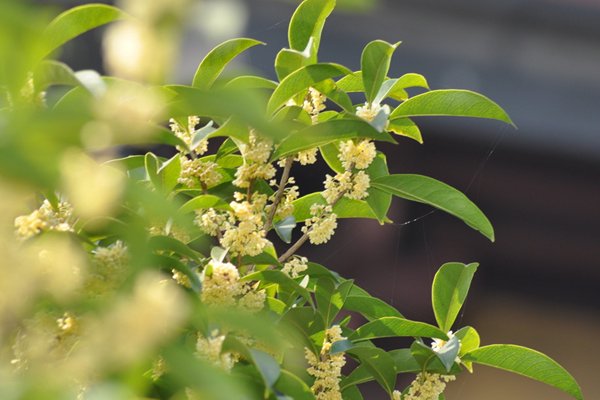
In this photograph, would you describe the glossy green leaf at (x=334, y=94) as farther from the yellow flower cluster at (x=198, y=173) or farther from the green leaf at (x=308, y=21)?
the yellow flower cluster at (x=198, y=173)

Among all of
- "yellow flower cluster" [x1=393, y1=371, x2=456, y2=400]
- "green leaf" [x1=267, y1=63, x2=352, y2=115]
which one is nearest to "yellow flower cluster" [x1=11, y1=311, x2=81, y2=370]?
"green leaf" [x1=267, y1=63, x2=352, y2=115]

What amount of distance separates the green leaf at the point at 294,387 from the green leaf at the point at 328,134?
8.2 inches

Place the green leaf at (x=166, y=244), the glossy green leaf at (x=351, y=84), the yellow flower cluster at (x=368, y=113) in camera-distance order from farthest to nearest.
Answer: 1. the glossy green leaf at (x=351, y=84)
2. the yellow flower cluster at (x=368, y=113)
3. the green leaf at (x=166, y=244)

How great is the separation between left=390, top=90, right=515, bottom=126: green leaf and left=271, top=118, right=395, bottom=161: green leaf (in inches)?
4.3

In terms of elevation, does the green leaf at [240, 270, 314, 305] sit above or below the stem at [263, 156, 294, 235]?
below

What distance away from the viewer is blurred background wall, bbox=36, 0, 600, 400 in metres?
1.83

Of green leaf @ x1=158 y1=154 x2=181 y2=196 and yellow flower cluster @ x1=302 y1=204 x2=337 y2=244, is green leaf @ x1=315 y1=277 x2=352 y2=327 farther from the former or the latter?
green leaf @ x1=158 y1=154 x2=181 y2=196

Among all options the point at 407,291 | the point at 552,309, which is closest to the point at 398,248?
the point at 407,291

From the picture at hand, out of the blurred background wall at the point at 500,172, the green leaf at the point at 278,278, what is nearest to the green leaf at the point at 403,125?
the green leaf at the point at 278,278

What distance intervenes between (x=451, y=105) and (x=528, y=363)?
301mm

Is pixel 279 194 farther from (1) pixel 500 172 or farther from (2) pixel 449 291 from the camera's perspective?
(1) pixel 500 172

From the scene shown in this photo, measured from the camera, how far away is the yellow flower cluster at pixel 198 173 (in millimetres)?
542

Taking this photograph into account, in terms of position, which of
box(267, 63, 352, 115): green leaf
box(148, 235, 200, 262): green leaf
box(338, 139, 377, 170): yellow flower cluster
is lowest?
box(148, 235, 200, 262): green leaf

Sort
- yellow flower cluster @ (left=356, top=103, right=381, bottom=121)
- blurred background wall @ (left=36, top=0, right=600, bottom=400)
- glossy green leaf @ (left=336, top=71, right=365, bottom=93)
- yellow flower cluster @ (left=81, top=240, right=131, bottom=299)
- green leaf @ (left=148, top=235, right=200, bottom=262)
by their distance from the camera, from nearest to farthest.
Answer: yellow flower cluster @ (left=81, top=240, right=131, bottom=299), green leaf @ (left=148, top=235, right=200, bottom=262), yellow flower cluster @ (left=356, top=103, right=381, bottom=121), glossy green leaf @ (left=336, top=71, right=365, bottom=93), blurred background wall @ (left=36, top=0, right=600, bottom=400)
